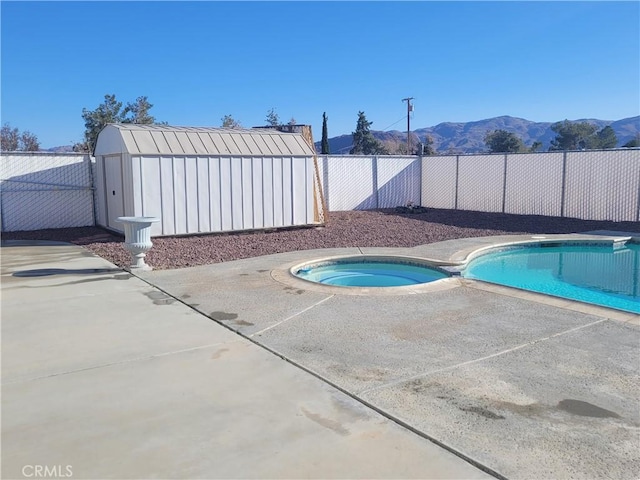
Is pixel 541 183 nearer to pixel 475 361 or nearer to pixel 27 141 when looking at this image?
pixel 475 361

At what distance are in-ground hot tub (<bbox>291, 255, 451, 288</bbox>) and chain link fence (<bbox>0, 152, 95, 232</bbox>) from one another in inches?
373

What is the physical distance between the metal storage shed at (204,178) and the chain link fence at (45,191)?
60cm

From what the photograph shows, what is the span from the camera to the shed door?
13555 millimetres

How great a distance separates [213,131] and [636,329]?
1173 centimetres

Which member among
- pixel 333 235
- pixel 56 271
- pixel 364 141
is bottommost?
pixel 56 271

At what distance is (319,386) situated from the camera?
411 centimetres

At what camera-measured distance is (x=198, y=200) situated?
13.2 meters

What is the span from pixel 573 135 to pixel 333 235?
68.6 meters

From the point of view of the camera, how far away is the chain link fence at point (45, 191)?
14.7m

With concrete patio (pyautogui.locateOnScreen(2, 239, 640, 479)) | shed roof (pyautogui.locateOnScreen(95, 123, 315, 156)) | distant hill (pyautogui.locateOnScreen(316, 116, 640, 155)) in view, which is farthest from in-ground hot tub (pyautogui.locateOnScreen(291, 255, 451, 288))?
distant hill (pyautogui.locateOnScreen(316, 116, 640, 155))

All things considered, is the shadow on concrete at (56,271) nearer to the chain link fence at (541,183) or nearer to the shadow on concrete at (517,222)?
the shadow on concrete at (517,222)

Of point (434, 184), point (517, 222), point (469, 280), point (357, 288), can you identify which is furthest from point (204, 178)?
point (434, 184)

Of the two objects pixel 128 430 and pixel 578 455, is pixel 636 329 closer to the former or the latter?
pixel 578 455

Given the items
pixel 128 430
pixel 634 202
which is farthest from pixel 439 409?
pixel 634 202
